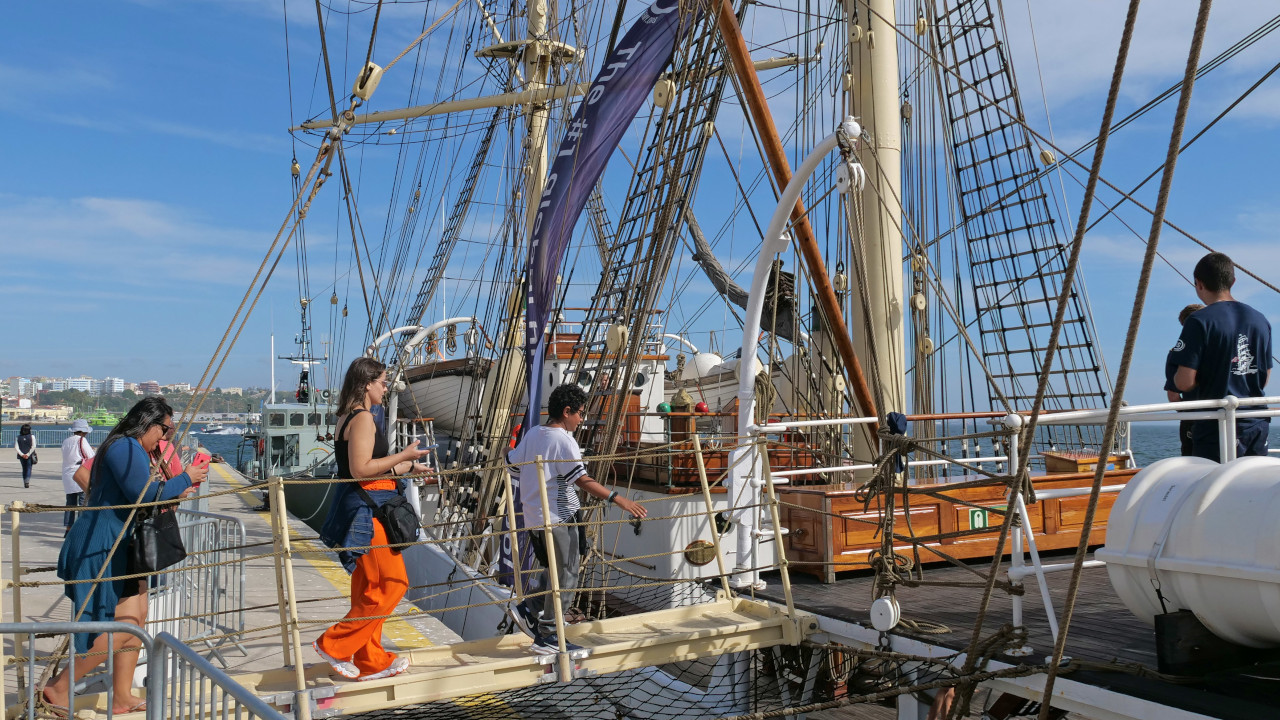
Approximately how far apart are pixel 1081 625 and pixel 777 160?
12.5 feet

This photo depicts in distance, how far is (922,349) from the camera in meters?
10.6

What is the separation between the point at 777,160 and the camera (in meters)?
6.87

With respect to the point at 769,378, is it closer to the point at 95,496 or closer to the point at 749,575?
the point at 749,575

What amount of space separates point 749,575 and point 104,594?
3.61m

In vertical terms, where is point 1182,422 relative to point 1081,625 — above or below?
above

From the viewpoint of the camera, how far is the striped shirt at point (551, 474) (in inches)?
197

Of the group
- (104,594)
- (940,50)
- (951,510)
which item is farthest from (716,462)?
(940,50)

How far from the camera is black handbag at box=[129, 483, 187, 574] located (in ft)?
14.3

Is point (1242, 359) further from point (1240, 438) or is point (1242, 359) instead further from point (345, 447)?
point (345, 447)

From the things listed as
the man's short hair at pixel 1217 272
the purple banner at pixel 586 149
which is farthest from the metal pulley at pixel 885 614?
the purple banner at pixel 586 149

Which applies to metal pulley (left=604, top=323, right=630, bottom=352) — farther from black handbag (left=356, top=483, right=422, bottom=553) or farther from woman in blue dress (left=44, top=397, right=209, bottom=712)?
woman in blue dress (left=44, top=397, right=209, bottom=712)

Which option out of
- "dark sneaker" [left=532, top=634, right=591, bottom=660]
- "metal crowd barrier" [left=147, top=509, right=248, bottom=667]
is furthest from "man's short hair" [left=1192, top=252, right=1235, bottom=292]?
"metal crowd barrier" [left=147, top=509, right=248, bottom=667]

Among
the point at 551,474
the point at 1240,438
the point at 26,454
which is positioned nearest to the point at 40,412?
the point at 26,454

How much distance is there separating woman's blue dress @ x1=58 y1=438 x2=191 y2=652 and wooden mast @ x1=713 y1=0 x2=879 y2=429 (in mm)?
4515
